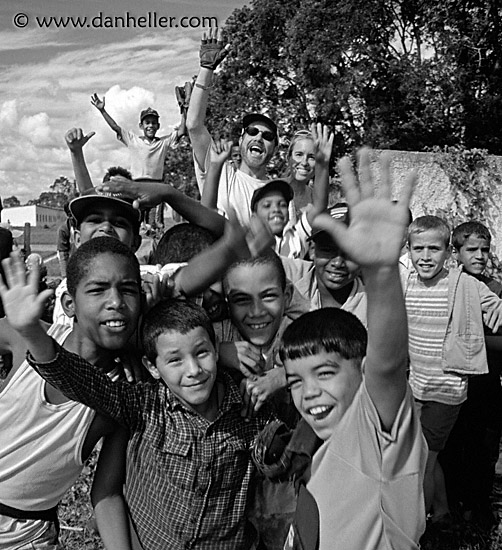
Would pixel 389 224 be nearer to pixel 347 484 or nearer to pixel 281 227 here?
pixel 347 484

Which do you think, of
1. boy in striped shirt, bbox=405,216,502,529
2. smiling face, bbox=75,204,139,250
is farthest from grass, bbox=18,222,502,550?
smiling face, bbox=75,204,139,250

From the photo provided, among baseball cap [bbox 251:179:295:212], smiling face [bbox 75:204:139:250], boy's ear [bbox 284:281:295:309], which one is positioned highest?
baseball cap [bbox 251:179:295:212]

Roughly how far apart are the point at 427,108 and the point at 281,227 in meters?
16.8

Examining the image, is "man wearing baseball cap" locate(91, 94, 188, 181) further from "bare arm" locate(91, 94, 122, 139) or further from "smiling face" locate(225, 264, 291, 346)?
"smiling face" locate(225, 264, 291, 346)

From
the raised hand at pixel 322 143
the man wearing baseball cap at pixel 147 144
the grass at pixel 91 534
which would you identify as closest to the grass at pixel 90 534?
the grass at pixel 91 534

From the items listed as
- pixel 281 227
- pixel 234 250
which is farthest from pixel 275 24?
pixel 234 250

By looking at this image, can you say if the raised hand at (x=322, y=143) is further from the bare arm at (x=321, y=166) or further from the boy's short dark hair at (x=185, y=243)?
the boy's short dark hair at (x=185, y=243)

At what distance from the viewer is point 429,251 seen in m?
3.89

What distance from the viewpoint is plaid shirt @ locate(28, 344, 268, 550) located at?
2.13m

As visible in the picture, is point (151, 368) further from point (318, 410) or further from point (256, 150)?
point (256, 150)

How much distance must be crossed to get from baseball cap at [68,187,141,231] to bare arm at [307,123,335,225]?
48.5 inches

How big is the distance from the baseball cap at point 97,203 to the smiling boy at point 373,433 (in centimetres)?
124

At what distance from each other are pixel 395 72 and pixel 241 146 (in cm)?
1603

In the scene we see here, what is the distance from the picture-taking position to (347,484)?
5.88ft
